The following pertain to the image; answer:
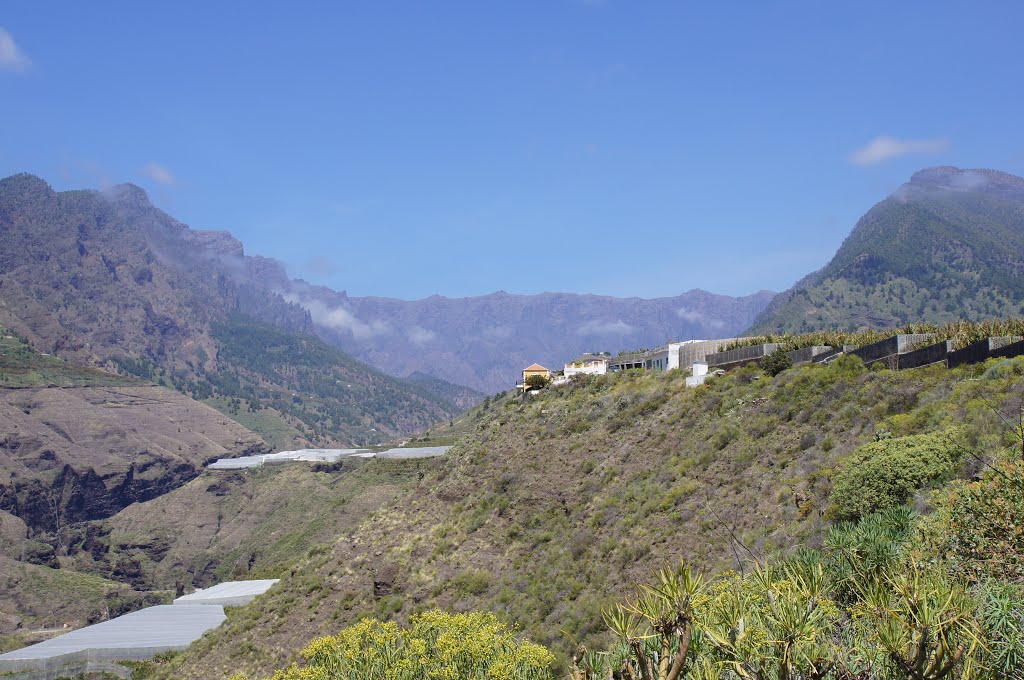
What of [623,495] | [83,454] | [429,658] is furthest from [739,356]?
[83,454]

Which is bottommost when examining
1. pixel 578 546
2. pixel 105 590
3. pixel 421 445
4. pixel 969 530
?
pixel 105 590

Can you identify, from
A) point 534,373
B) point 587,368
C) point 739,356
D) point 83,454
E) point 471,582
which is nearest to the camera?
point 471,582

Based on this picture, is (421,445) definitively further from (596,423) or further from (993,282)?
(993,282)

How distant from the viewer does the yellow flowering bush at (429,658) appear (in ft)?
48.4

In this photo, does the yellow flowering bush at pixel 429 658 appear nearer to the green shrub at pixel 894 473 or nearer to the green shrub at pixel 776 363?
the green shrub at pixel 894 473

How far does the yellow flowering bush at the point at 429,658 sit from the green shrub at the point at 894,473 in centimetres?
861

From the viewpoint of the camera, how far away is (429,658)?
1533 centimetres

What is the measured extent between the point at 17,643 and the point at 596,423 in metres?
68.2

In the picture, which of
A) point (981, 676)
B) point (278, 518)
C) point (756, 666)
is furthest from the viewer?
point (278, 518)

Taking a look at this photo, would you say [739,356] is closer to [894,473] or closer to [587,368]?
[587,368]

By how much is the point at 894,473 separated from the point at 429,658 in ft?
36.3

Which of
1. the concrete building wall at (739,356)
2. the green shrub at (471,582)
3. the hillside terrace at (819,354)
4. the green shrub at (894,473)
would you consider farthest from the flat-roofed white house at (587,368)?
the green shrub at (894,473)

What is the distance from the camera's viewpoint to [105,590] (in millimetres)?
111562

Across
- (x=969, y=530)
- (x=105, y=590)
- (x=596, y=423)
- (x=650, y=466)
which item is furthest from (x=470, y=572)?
(x=105, y=590)
